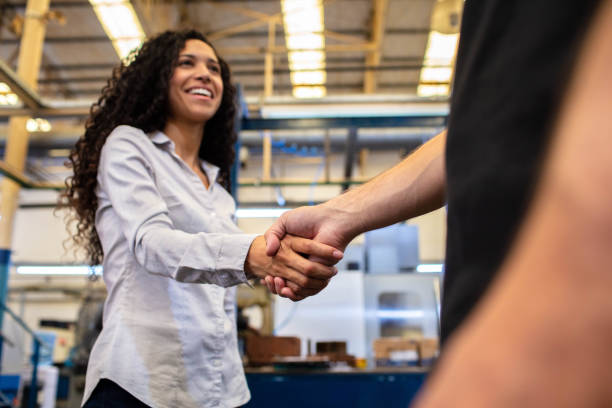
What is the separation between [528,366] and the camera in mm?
224

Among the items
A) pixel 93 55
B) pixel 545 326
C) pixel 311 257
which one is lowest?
pixel 545 326

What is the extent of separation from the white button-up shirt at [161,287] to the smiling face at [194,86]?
0.76ft

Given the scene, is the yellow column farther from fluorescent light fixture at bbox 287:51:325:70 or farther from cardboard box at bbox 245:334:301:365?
fluorescent light fixture at bbox 287:51:325:70

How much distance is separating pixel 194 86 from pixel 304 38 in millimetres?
6299

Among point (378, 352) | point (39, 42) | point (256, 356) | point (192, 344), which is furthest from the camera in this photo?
point (39, 42)

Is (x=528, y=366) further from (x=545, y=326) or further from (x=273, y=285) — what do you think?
(x=273, y=285)

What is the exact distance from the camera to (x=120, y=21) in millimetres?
6824

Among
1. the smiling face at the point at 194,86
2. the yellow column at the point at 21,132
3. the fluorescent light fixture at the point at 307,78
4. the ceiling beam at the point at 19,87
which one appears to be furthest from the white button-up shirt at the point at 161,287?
the fluorescent light fixture at the point at 307,78

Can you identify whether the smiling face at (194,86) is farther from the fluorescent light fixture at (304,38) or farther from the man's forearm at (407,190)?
the fluorescent light fixture at (304,38)

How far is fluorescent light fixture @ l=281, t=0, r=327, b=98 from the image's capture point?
7.09 m

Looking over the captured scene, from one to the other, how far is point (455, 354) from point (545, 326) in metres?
0.05

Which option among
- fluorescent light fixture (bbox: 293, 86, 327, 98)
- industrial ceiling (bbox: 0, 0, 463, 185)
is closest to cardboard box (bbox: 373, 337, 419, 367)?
industrial ceiling (bbox: 0, 0, 463, 185)

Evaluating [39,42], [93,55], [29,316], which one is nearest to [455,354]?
[39,42]

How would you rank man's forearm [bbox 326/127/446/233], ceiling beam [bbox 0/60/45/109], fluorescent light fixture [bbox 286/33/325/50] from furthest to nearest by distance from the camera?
fluorescent light fixture [bbox 286/33/325/50]
ceiling beam [bbox 0/60/45/109]
man's forearm [bbox 326/127/446/233]
